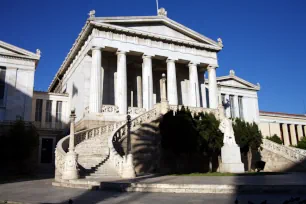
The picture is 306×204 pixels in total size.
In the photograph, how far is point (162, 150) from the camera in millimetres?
23188

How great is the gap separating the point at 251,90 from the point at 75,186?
149 ft

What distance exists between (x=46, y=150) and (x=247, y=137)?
2236 centimetres

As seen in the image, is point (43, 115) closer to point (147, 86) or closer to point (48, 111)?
point (48, 111)

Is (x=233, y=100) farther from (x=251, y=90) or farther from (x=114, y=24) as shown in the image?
(x=114, y=24)

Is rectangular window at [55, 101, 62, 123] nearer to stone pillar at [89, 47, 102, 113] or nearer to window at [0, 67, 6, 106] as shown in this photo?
window at [0, 67, 6, 106]

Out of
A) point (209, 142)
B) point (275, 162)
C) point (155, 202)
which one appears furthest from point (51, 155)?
point (155, 202)

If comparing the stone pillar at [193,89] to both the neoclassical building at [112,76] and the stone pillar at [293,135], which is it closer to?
the neoclassical building at [112,76]

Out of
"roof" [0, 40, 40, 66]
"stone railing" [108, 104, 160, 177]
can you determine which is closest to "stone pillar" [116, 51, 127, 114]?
"stone railing" [108, 104, 160, 177]

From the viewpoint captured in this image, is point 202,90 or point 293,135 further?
point 293,135

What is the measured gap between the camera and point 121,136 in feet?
70.3

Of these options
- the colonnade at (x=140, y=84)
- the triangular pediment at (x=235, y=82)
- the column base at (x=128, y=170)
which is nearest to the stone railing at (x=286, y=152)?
the colonnade at (x=140, y=84)

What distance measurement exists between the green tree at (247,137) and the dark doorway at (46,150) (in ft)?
68.8

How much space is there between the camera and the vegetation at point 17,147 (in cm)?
2605

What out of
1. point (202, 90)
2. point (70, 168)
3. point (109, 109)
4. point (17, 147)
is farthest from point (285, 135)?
point (70, 168)
